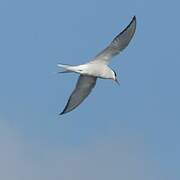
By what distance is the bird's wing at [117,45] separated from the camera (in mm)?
34844

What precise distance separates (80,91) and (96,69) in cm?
224

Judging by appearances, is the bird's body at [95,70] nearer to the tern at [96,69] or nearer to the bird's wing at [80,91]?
the tern at [96,69]

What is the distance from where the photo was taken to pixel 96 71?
117ft

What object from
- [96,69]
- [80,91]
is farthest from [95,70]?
[80,91]

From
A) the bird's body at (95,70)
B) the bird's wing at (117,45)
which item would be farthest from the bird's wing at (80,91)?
the bird's wing at (117,45)

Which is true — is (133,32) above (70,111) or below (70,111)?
above

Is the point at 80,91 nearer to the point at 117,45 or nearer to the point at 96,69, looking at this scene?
the point at 96,69

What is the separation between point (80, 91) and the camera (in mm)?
37469

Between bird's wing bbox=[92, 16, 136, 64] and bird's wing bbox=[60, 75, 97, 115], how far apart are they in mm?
1474

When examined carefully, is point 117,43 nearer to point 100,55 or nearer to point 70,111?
point 100,55

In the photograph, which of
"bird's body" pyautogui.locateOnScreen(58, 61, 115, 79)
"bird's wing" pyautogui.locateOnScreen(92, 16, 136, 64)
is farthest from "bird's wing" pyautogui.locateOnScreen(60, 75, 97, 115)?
"bird's wing" pyautogui.locateOnScreen(92, 16, 136, 64)

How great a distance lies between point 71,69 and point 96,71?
6.31 ft

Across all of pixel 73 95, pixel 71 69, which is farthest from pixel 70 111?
pixel 71 69

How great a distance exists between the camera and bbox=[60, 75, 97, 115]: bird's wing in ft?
122
